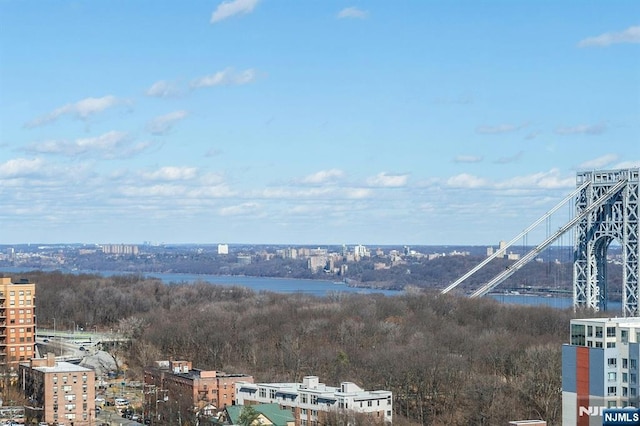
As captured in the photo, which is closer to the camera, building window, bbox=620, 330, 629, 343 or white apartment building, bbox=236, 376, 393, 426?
building window, bbox=620, 330, 629, 343

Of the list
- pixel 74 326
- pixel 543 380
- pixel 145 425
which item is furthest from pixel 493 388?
pixel 74 326

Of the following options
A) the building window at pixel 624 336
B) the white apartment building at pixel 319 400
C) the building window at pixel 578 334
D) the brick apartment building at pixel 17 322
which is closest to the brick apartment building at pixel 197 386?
the white apartment building at pixel 319 400

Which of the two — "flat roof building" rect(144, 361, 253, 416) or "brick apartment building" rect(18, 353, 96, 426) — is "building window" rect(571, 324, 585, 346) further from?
"brick apartment building" rect(18, 353, 96, 426)

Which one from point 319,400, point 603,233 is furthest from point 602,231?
point 319,400

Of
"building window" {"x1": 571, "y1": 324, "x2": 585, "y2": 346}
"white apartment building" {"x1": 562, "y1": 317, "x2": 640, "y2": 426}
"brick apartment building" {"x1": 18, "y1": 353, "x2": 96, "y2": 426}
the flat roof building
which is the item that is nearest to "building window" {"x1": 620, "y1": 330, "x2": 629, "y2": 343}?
"white apartment building" {"x1": 562, "y1": 317, "x2": 640, "y2": 426}

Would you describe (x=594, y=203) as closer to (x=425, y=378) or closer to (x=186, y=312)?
(x=425, y=378)

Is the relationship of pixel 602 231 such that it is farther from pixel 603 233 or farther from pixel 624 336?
pixel 624 336

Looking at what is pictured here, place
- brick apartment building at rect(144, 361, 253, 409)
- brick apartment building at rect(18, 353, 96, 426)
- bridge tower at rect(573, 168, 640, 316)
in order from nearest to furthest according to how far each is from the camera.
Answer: brick apartment building at rect(18, 353, 96, 426) < brick apartment building at rect(144, 361, 253, 409) < bridge tower at rect(573, 168, 640, 316)

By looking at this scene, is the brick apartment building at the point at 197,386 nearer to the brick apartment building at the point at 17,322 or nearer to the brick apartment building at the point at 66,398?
the brick apartment building at the point at 66,398
